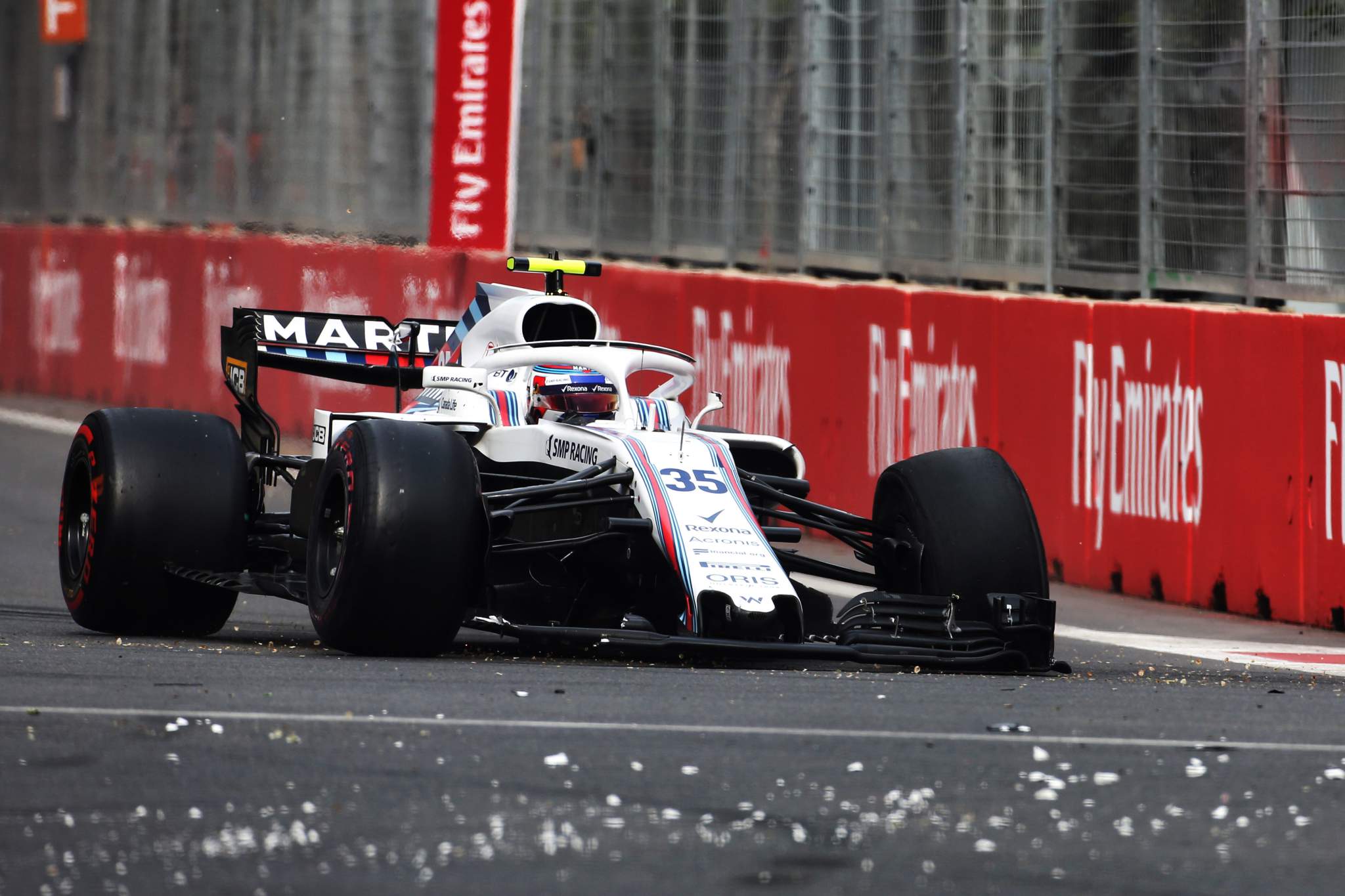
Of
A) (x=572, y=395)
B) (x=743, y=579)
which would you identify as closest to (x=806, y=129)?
(x=572, y=395)

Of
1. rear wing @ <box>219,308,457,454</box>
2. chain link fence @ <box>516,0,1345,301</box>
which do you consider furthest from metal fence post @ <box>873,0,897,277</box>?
rear wing @ <box>219,308,457,454</box>

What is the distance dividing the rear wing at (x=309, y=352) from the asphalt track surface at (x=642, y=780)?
2.76 m

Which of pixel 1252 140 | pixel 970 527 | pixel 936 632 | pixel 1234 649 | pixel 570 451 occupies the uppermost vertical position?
pixel 1252 140

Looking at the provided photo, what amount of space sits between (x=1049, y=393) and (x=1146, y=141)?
1.46 metres

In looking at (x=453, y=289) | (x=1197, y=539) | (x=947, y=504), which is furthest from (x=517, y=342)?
(x=453, y=289)

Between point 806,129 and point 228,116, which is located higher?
point 228,116

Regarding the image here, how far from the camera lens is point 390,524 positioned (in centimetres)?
796

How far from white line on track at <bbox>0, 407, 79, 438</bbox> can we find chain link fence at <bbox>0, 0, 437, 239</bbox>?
254cm

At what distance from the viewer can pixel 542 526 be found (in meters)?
9.26

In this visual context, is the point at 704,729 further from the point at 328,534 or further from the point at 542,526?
the point at 542,526

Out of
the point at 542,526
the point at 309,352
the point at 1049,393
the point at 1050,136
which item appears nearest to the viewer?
the point at 542,526

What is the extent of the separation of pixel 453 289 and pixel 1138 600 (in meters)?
8.07

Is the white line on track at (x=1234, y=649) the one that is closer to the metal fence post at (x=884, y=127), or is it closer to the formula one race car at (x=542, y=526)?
the formula one race car at (x=542, y=526)

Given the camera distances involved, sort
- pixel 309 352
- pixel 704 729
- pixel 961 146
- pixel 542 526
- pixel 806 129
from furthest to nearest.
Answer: pixel 806 129, pixel 961 146, pixel 309 352, pixel 542 526, pixel 704 729
